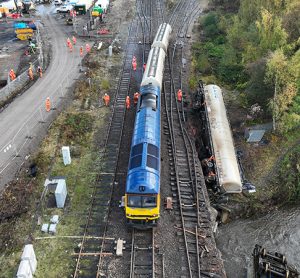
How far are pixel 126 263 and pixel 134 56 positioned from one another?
28.7 m

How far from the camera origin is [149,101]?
84.3 ft

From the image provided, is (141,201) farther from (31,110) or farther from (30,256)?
(31,110)

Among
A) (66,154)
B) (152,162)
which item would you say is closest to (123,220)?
(152,162)

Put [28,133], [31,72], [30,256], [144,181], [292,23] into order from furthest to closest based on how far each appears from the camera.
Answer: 1. [31,72]
2. [292,23]
3. [28,133]
4. [144,181]
5. [30,256]

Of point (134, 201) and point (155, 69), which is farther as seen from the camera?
point (155, 69)

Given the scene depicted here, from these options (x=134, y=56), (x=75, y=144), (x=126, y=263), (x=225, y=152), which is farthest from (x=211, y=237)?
(x=134, y=56)

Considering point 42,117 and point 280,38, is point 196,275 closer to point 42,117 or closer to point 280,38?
point 42,117

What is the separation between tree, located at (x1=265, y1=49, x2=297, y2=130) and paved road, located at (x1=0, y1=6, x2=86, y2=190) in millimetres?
18225

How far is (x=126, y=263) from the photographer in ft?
61.2

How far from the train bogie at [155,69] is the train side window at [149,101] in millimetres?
3145

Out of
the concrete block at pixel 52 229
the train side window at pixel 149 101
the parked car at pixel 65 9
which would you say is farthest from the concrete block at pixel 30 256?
the parked car at pixel 65 9

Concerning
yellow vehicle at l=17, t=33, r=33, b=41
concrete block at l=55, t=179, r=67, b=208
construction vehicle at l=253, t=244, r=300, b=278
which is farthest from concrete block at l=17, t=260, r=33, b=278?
yellow vehicle at l=17, t=33, r=33, b=41

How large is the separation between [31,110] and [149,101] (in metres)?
12.0

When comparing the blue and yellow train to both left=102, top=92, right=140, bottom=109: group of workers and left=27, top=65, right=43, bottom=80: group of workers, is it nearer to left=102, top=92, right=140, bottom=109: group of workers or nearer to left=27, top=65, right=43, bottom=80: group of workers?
left=102, top=92, right=140, bottom=109: group of workers
